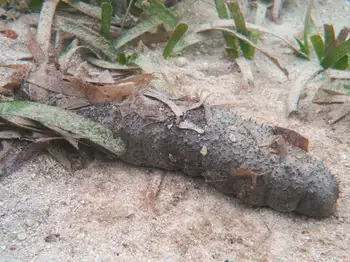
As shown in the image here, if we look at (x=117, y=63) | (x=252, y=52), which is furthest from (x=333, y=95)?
(x=117, y=63)

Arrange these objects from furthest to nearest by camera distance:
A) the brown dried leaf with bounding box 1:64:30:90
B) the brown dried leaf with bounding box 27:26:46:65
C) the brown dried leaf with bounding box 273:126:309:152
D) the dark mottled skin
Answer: the brown dried leaf with bounding box 27:26:46:65
the brown dried leaf with bounding box 1:64:30:90
the brown dried leaf with bounding box 273:126:309:152
the dark mottled skin

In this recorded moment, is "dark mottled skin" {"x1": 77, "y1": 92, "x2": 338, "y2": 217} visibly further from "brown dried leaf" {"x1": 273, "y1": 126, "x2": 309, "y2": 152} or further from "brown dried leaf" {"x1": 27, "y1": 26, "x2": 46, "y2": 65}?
"brown dried leaf" {"x1": 27, "y1": 26, "x2": 46, "y2": 65}

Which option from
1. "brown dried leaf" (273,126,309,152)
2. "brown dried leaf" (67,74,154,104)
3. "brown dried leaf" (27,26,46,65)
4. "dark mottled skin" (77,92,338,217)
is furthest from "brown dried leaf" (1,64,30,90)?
"brown dried leaf" (273,126,309,152)

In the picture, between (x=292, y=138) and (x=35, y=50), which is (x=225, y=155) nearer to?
(x=292, y=138)

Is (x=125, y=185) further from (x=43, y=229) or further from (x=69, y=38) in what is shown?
(x=69, y=38)

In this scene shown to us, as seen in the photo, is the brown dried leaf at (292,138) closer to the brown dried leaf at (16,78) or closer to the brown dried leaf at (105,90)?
the brown dried leaf at (105,90)

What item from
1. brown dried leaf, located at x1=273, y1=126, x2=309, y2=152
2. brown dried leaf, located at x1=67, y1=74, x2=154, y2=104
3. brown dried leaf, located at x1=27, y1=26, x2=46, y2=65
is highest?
brown dried leaf, located at x1=273, y1=126, x2=309, y2=152

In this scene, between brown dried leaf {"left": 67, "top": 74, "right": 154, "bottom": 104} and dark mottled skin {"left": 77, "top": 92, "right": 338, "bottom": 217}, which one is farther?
brown dried leaf {"left": 67, "top": 74, "right": 154, "bottom": 104}

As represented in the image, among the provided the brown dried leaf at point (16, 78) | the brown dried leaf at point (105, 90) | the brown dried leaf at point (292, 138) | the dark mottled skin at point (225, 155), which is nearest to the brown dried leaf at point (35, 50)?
the brown dried leaf at point (16, 78)

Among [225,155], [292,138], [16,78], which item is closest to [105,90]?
[16,78]
